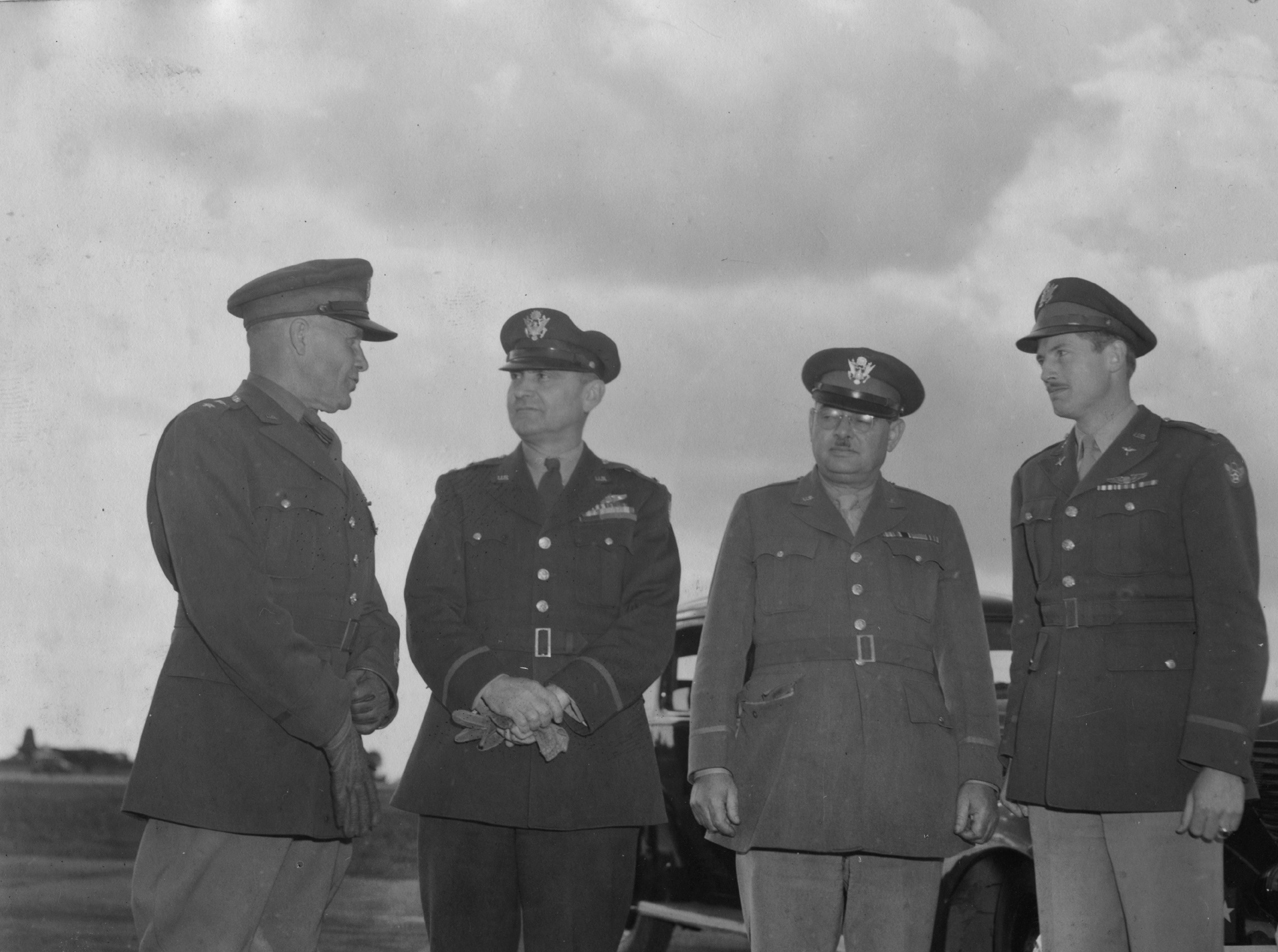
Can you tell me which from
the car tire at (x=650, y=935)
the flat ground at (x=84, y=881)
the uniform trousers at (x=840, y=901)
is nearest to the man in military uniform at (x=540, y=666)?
the uniform trousers at (x=840, y=901)

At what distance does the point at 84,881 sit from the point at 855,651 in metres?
4.03

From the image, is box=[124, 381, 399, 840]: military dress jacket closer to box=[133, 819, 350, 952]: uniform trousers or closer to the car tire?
box=[133, 819, 350, 952]: uniform trousers

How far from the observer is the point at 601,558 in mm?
3428

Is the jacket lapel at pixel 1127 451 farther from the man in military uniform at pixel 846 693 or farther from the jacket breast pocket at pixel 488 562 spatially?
the jacket breast pocket at pixel 488 562

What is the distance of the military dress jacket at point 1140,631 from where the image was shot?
10.4 feet

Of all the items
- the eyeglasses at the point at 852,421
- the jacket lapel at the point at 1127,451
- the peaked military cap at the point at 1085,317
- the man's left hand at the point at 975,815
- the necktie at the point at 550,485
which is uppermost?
the peaked military cap at the point at 1085,317

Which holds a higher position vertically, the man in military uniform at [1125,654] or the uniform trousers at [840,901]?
the man in military uniform at [1125,654]

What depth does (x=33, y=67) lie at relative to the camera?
16.8 ft

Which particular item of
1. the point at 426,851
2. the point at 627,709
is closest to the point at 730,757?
the point at 627,709

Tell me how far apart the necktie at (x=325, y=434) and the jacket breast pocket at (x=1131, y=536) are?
1.95 metres

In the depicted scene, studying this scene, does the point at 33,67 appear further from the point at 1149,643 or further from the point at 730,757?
the point at 1149,643

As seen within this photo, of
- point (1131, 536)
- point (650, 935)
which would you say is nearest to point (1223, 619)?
point (1131, 536)

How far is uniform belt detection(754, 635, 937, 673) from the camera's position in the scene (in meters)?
3.37

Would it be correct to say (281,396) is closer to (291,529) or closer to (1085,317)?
(291,529)
